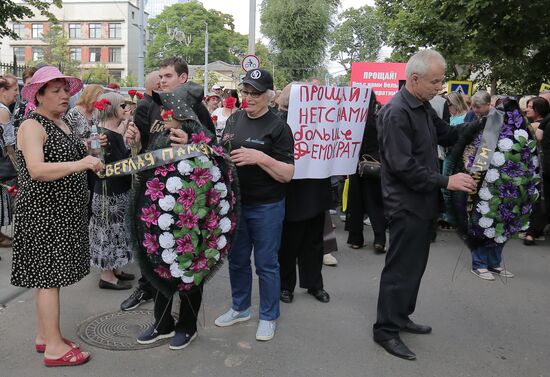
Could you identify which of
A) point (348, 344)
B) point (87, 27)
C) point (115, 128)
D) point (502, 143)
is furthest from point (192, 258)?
point (87, 27)

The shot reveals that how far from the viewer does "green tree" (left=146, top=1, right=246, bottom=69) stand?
76.5m

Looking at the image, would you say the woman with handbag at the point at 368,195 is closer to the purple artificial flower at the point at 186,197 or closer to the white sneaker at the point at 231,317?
the white sneaker at the point at 231,317

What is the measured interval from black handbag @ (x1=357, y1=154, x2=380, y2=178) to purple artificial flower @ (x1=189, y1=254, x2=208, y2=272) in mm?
3289

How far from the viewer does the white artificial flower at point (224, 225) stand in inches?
146

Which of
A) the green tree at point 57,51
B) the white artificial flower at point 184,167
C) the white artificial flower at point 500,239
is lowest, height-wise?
the white artificial flower at point 500,239

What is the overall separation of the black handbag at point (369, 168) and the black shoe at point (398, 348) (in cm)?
275

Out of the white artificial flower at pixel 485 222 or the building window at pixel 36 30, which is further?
the building window at pixel 36 30

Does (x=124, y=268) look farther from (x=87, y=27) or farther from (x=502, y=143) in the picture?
(x=87, y=27)

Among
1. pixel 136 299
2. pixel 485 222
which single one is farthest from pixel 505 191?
pixel 136 299

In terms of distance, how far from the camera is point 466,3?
1059cm

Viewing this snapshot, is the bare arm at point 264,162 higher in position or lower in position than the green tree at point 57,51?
lower

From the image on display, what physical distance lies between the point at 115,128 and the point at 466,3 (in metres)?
8.08

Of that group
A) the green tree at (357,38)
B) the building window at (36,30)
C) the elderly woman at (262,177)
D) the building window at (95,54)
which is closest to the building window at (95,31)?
the building window at (95,54)

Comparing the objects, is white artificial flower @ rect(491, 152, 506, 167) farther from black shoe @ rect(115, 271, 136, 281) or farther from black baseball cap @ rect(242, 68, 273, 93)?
black shoe @ rect(115, 271, 136, 281)
